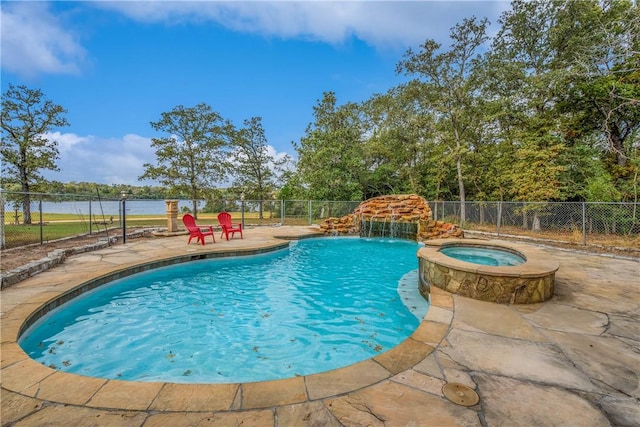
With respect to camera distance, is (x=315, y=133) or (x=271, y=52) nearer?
(x=271, y=52)

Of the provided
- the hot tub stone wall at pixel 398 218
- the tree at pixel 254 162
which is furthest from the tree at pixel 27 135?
the hot tub stone wall at pixel 398 218

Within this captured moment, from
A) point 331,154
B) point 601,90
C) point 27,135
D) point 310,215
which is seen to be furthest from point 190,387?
point 27,135

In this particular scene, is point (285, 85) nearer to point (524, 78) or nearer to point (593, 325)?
point (524, 78)

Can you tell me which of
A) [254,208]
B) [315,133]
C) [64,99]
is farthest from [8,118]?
[315,133]

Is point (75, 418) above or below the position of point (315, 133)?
below

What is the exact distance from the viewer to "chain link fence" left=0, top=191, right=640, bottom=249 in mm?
7692

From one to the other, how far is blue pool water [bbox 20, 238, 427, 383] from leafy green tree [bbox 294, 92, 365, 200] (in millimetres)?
10609

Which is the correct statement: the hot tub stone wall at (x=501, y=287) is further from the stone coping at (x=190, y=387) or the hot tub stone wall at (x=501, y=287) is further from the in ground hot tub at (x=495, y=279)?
the stone coping at (x=190, y=387)

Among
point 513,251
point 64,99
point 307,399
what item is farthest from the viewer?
point 64,99

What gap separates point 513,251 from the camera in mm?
5469

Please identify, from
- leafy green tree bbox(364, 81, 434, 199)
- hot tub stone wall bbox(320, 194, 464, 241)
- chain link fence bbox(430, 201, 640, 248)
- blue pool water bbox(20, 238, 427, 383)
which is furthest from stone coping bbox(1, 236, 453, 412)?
leafy green tree bbox(364, 81, 434, 199)

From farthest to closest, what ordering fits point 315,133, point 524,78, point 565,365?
point 315,133 < point 524,78 < point 565,365

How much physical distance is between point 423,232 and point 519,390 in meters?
8.71

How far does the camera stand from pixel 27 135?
11.9 metres
